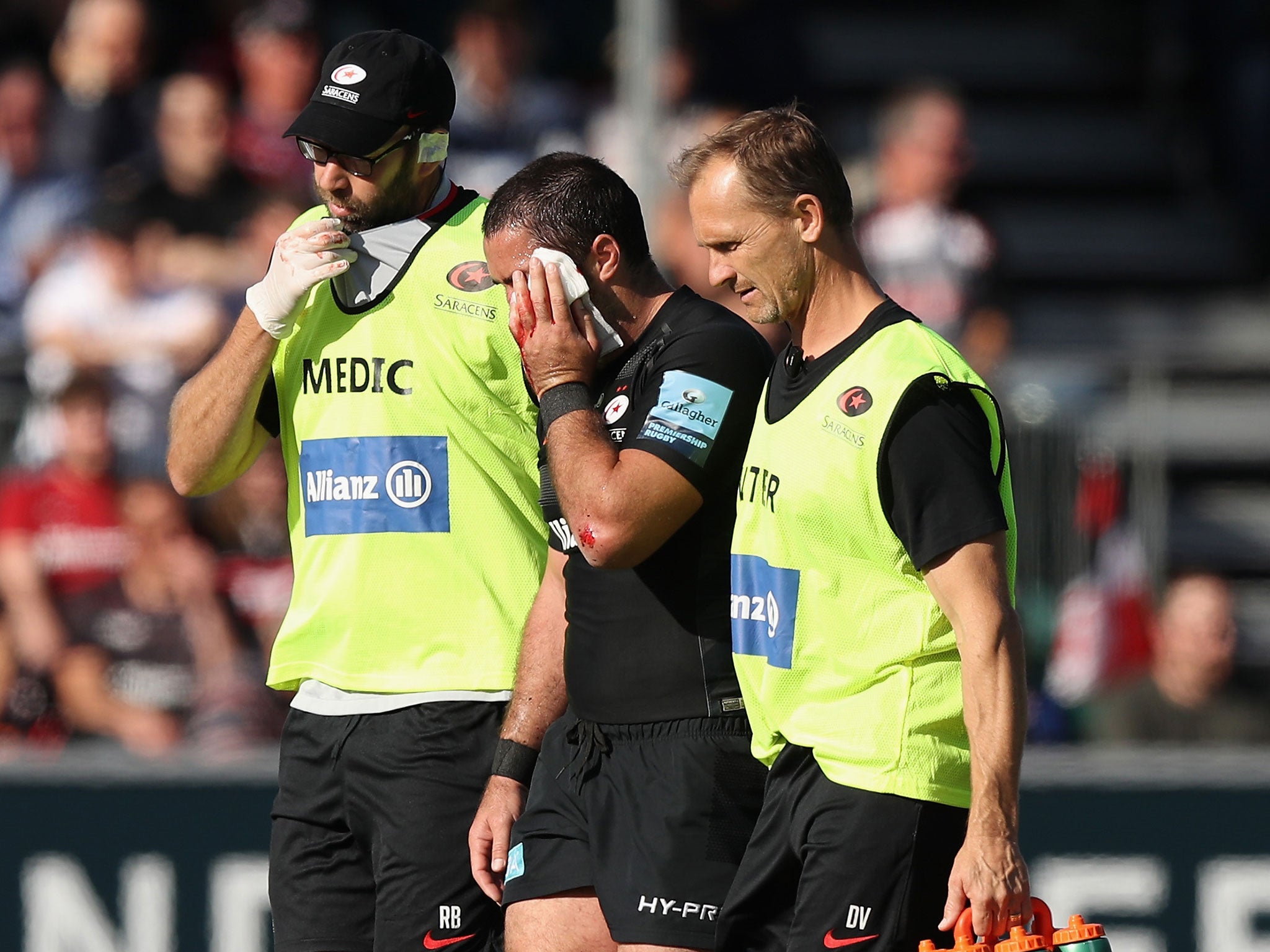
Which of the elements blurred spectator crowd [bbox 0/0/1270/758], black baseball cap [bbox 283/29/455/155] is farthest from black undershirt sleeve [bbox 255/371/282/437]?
blurred spectator crowd [bbox 0/0/1270/758]

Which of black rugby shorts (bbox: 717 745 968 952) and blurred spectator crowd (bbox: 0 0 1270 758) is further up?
blurred spectator crowd (bbox: 0 0 1270 758)

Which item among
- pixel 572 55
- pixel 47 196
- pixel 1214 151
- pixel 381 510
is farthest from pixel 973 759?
pixel 1214 151

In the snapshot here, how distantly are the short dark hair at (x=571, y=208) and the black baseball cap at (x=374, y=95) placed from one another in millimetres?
274

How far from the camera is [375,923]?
156 inches

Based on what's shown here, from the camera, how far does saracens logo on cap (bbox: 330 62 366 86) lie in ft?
13.1

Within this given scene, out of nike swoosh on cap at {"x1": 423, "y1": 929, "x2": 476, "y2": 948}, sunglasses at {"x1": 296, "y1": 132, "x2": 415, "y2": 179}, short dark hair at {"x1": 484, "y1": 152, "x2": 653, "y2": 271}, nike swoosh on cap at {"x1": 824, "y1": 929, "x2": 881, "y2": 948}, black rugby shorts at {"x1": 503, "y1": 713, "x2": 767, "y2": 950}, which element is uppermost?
sunglasses at {"x1": 296, "y1": 132, "x2": 415, "y2": 179}

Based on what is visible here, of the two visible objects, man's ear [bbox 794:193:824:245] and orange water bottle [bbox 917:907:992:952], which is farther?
man's ear [bbox 794:193:824:245]

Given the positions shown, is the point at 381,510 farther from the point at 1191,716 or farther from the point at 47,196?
the point at 47,196

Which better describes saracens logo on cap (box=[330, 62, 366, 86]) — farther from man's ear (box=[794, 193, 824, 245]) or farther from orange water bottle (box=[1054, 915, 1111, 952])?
orange water bottle (box=[1054, 915, 1111, 952])

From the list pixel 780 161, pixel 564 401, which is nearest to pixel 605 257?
pixel 564 401

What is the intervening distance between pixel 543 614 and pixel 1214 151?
8.92 metres

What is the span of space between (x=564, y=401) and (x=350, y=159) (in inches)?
30.4

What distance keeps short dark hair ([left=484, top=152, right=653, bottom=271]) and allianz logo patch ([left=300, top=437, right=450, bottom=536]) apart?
0.49 m

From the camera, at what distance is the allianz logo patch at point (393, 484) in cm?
400
